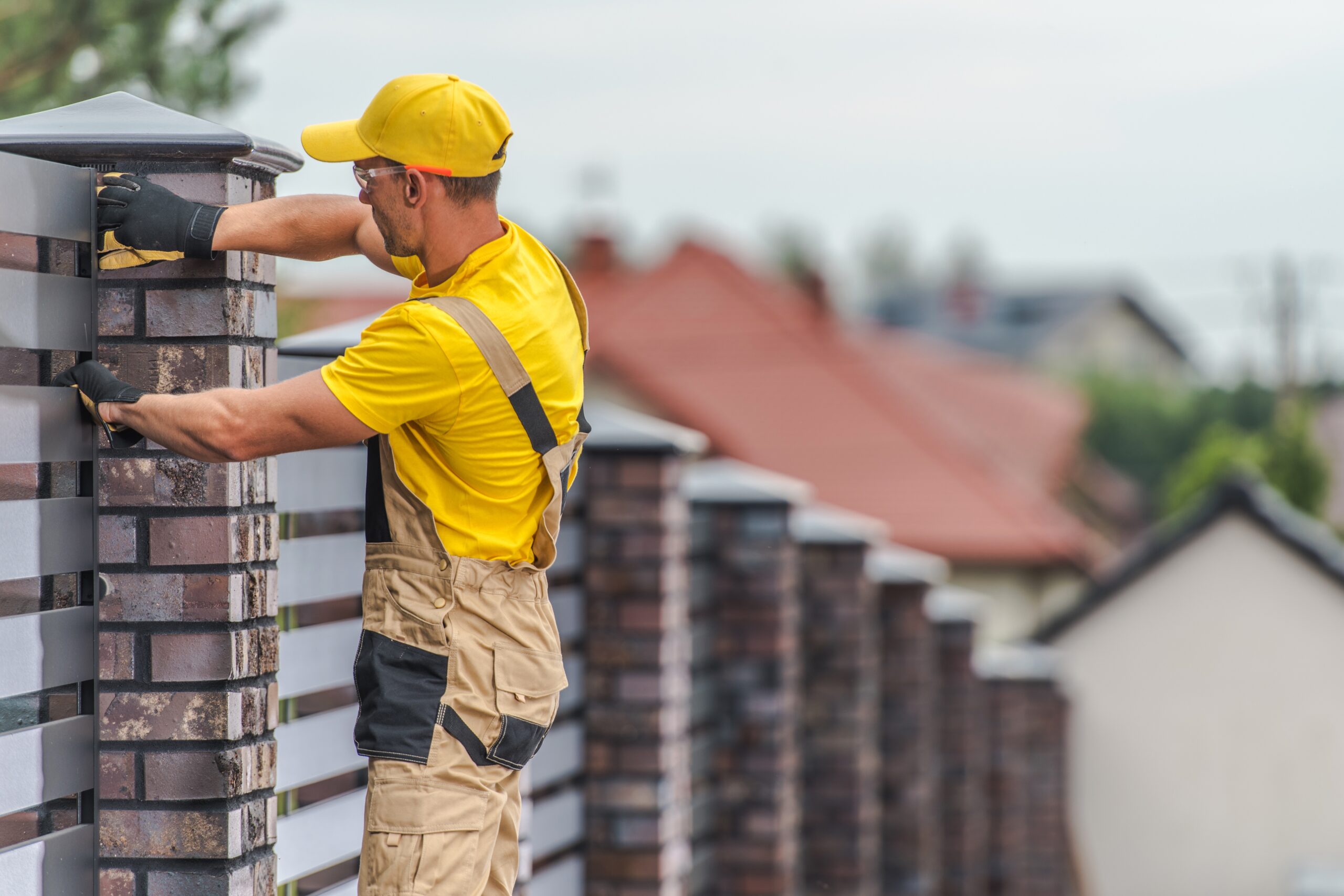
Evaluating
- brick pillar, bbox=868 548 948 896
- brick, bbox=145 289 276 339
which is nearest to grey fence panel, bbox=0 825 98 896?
brick, bbox=145 289 276 339

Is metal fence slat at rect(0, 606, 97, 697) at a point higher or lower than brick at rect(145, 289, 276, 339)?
lower

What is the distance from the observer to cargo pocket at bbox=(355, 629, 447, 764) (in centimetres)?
283

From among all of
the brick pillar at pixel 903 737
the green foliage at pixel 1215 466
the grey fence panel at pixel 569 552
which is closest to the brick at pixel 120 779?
the grey fence panel at pixel 569 552

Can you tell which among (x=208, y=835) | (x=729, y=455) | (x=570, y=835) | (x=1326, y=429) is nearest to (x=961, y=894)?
(x=570, y=835)

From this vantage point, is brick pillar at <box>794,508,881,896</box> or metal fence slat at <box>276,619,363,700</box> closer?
metal fence slat at <box>276,619,363,700</box>

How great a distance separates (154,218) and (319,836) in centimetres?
164

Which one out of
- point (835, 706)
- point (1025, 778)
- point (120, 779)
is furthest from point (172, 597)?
point (1025, 778)

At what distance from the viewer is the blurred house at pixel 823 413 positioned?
24500mm

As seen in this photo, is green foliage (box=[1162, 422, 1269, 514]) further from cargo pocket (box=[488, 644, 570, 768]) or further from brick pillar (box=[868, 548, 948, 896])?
cargo pocket (box=[488, 644, 570, 768])

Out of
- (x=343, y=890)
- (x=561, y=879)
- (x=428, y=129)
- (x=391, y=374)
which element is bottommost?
(x=561, y=879)

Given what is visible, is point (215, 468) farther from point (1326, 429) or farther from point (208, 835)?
point (1326, 429)

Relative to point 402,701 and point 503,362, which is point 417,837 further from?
point 503,362

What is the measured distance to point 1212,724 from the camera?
17016mm

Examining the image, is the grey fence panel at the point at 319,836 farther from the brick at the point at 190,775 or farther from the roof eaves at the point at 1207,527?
the roof eaves at the point at 1207,527
